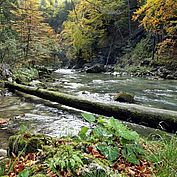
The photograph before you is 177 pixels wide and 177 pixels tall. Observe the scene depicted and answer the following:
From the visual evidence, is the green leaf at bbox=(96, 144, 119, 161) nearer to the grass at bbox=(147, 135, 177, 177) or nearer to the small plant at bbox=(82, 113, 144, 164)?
the small plant at bbox=(82, 113, 144, 164)

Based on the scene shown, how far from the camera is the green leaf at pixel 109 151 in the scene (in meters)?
2.79

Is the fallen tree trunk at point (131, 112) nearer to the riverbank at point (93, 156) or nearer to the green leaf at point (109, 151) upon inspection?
the riverbank at point (93, 156)

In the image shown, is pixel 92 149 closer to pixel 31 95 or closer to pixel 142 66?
pixel 31 95

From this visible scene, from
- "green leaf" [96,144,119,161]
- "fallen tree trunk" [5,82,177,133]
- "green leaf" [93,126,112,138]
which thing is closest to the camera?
"green leaf" [96,144,119,161]

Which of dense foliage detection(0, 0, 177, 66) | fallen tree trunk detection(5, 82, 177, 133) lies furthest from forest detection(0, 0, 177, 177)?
dense foliage detection(0, 0, 177, 66)

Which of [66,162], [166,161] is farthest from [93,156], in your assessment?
[166,161]

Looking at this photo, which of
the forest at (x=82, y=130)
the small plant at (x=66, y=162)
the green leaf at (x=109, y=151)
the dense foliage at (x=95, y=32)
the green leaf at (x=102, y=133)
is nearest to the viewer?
the small plant at (x=66, y=162)

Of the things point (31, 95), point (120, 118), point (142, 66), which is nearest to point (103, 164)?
point (120, 118)

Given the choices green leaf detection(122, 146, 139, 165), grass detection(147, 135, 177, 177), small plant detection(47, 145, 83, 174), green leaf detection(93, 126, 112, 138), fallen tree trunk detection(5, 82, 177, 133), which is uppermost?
green leaf detection(93, 126, 112, 138)

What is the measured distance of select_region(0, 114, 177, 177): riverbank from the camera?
97.7 inches

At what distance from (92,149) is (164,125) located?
322 centimetres

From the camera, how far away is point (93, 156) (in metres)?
2.71

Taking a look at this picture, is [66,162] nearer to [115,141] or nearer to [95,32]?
[115,141]

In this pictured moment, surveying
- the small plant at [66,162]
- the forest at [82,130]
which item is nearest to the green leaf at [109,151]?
the forest at [82,130]
